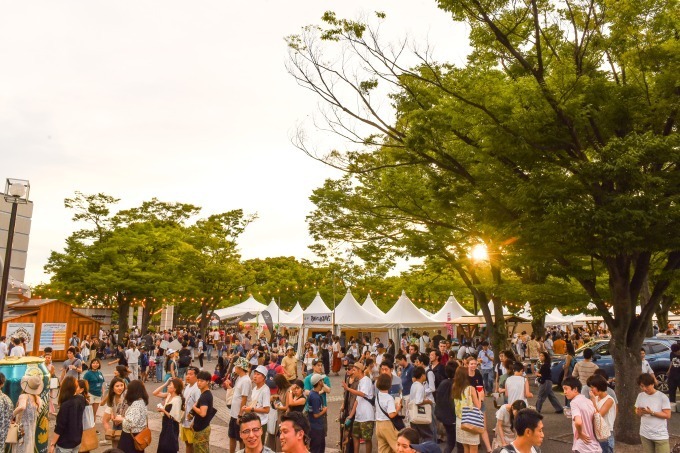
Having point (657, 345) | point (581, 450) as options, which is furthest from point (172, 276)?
point (581, 450)

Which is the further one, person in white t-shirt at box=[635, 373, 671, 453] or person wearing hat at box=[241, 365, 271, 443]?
person wearing hat at box=[241, 365, 271, 443]

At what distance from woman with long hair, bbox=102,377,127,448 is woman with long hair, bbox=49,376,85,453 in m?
0.37

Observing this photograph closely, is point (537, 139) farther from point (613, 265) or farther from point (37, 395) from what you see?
point (37, 395)

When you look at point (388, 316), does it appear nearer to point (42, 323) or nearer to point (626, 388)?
point (626, 388)

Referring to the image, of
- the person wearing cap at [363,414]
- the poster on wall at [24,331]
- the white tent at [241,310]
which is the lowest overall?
the person wearing cap at [363,414]

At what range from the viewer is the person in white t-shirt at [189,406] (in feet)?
24.7

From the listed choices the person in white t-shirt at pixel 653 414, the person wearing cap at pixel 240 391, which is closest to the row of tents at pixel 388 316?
the person wearing cap at pixel 240 391

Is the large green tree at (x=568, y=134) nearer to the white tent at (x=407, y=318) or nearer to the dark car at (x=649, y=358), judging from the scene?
the dark car at (x=649, y=358)

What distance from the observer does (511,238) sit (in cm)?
1072

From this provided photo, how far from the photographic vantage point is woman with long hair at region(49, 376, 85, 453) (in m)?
6.61

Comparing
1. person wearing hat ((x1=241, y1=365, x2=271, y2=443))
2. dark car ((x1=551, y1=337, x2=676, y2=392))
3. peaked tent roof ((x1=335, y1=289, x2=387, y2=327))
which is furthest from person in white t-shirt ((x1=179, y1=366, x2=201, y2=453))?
peaked tent roof ((x1=335, y1=289, x2=387, y2=327))

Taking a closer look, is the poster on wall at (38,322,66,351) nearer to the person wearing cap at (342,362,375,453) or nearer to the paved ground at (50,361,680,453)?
the paved ground at (50,361,680,453)

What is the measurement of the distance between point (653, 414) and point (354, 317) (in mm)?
18912

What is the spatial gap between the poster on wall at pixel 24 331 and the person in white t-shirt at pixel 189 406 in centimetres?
2236
